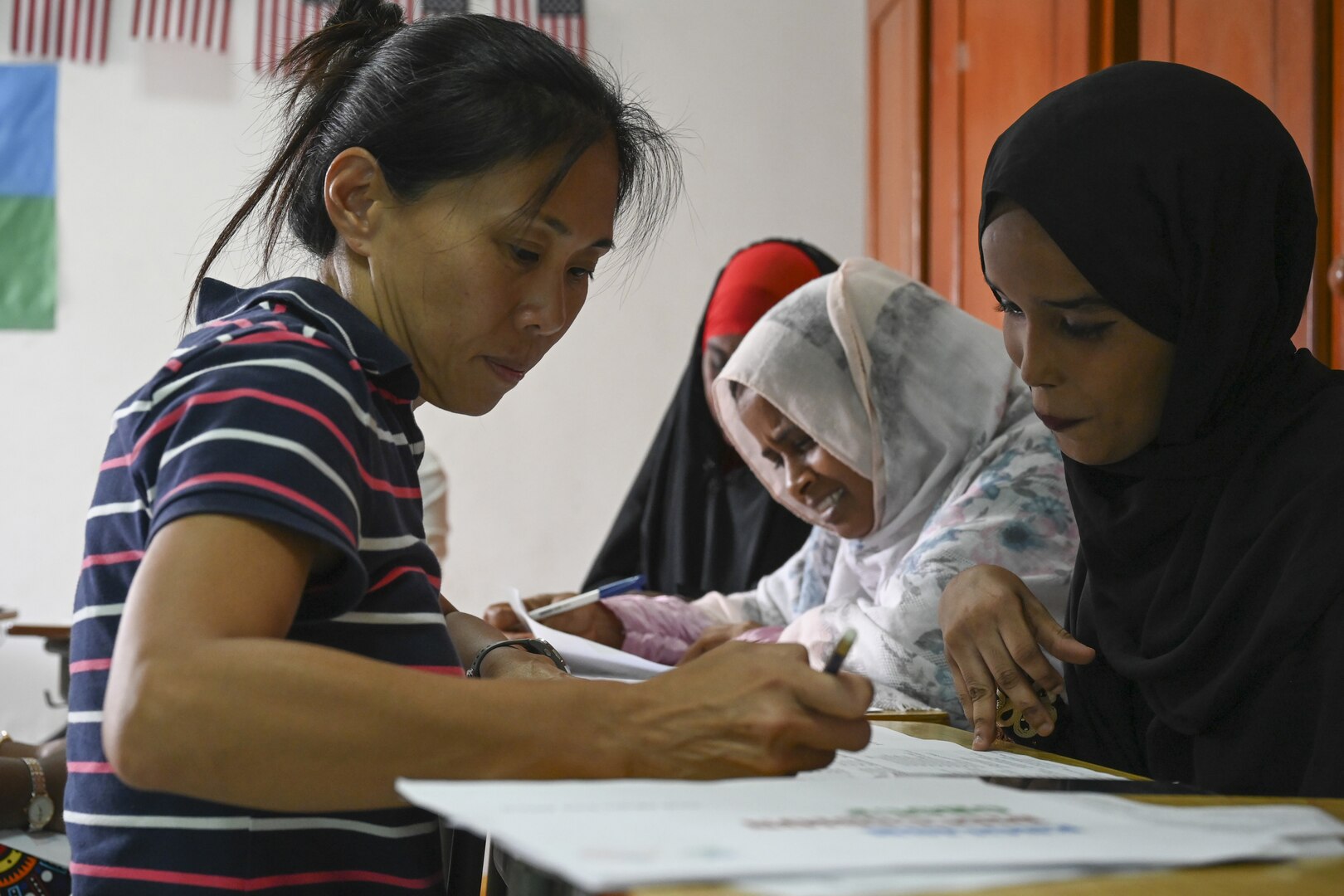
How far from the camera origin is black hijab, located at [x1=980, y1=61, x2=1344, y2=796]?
99 centimetres

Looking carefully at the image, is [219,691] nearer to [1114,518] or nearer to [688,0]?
[1114,518]

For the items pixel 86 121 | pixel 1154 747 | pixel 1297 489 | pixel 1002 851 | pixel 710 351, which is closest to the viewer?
pixel 1002 851

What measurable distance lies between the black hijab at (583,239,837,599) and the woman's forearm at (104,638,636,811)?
6.70 feet

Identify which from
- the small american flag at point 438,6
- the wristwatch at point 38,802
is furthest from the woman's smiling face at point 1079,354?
the small american flag at point 438,6

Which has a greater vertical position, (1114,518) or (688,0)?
(688,0)

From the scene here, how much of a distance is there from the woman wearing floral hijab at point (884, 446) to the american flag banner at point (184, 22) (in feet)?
9.97

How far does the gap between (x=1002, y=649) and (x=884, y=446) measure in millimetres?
711

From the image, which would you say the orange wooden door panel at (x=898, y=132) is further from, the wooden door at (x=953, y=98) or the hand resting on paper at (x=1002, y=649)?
the hand resting on paper at (x=1002, y=649)

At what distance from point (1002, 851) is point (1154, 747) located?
0.70m

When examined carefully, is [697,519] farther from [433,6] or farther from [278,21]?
[278,21]

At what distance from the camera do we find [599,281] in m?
4.14

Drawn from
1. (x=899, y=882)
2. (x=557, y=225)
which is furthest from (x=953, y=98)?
(x=899, y=882)

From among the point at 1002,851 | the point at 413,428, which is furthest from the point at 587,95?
the point at 1002,851

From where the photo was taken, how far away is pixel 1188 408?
3.51ft
